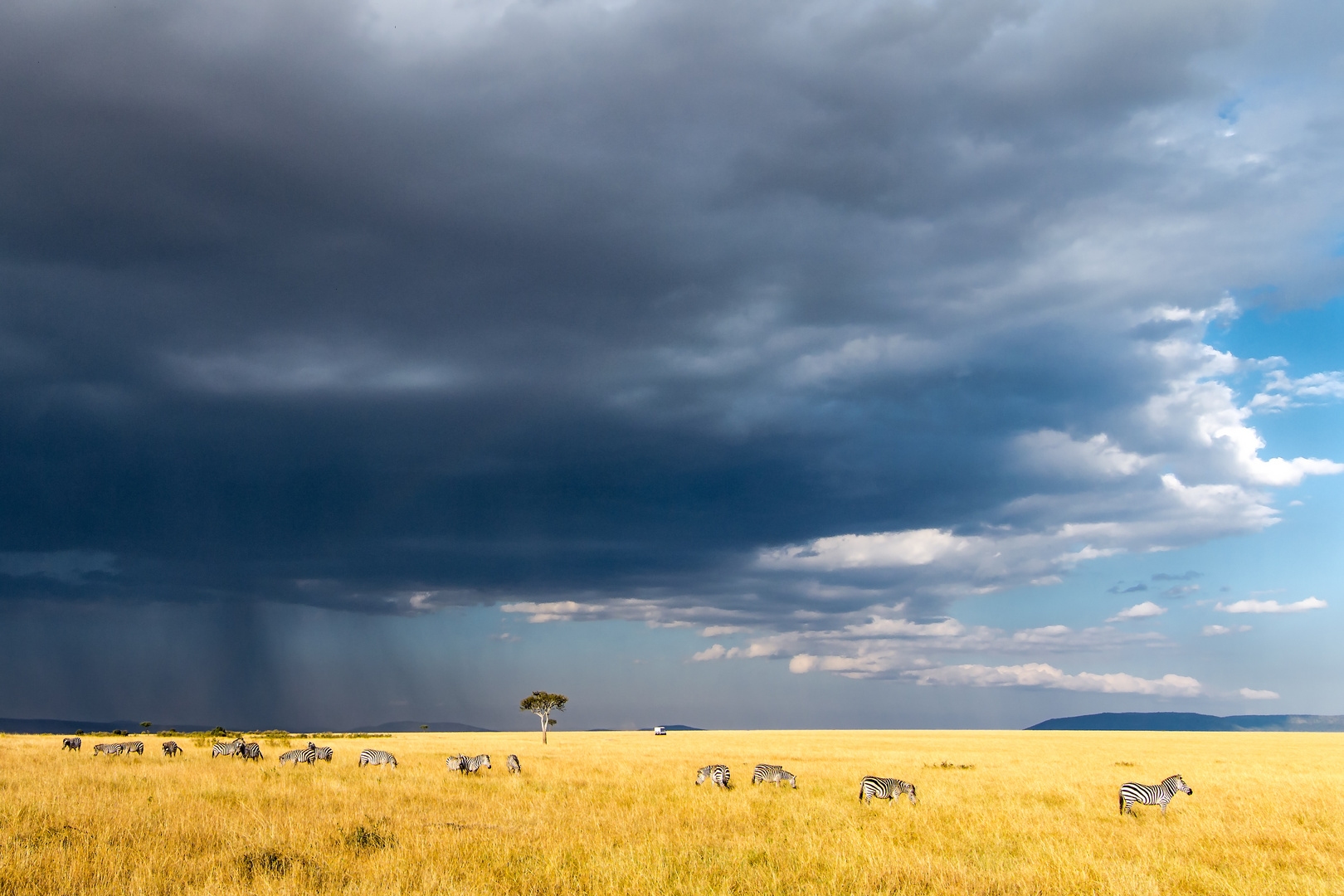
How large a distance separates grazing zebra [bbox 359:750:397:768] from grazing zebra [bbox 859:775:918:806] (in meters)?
22.9

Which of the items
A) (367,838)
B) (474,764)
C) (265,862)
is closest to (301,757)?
(474,764)

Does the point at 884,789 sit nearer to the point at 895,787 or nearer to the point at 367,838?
the point at 895,787

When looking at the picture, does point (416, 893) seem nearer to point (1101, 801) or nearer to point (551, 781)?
point (551, 781)

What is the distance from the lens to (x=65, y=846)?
14531 millimetres

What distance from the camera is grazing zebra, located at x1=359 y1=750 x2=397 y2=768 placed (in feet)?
124

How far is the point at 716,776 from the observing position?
1162 inches

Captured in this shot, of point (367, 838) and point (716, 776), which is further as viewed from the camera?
point (716, 776)

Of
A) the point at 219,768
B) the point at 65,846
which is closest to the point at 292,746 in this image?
the point at 219,768

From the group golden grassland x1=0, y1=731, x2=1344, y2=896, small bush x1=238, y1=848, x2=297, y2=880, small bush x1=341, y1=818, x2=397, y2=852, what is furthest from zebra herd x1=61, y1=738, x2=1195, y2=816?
small bush x1=238, y1=848, x2=297, y2=880

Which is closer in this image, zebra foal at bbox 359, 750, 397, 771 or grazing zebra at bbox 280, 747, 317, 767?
zebra foal at bbox 359, 750, 397, 771

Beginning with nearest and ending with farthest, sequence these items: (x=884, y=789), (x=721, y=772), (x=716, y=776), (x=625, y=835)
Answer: (x=625, y=835), (x=884, y=789), (x=721, y=772), (x=716, y=776)

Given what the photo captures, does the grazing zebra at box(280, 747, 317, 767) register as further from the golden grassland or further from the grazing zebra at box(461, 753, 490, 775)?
the grazing zebra at box(461, 753, 490, 775)

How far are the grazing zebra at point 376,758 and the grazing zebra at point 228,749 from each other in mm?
6883

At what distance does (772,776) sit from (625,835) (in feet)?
44.5
